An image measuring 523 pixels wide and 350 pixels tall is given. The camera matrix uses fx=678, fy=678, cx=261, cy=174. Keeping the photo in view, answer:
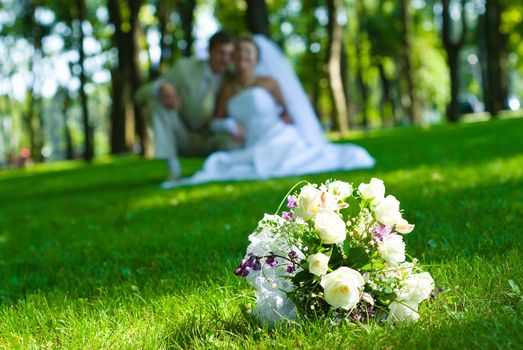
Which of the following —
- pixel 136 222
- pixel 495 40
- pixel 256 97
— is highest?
pixel 495 40

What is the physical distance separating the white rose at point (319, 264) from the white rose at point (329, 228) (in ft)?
0.22

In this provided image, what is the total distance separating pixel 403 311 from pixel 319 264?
0.38 metres

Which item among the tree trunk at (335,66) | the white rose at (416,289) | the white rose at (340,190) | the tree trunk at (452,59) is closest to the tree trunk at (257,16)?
the tree trunk at (335,66)

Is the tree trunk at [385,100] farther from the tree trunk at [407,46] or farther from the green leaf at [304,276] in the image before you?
the green leaf at [304,276]

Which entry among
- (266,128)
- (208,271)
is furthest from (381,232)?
(266,128)

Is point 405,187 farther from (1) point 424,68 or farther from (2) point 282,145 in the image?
(1) point 424,68

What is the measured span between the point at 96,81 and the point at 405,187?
42.2 m

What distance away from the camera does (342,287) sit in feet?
7.82

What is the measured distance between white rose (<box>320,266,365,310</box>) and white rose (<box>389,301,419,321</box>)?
193 millimetres

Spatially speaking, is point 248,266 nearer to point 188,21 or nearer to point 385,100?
point 188,21

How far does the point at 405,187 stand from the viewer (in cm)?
688

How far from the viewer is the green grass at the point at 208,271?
2477 mm

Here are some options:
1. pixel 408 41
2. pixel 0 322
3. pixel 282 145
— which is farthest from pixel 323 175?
pixel 408 41

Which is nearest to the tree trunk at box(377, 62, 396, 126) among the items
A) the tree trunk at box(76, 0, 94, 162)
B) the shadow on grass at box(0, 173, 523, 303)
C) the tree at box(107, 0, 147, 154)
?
the tree at box(107, 0, 147, 154)
